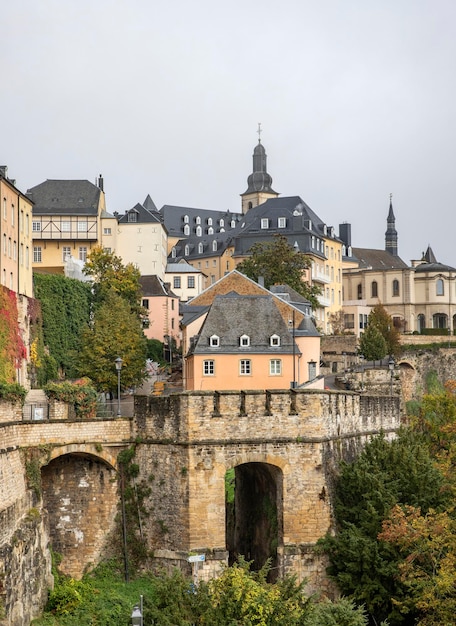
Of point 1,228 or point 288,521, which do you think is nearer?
point 288,521

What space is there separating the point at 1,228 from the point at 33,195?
132 feet

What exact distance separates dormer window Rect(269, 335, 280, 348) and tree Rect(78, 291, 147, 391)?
8576mm

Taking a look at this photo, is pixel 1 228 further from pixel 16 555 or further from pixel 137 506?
pixel 16 555

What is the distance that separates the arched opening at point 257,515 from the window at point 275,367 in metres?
19.0

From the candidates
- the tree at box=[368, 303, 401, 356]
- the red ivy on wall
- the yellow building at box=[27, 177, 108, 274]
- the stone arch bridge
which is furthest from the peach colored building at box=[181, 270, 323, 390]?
the yellow building at box=[27, 177, 108, 274]

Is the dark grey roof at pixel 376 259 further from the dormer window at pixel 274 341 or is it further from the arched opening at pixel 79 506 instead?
the arched opening at pixel 79 506

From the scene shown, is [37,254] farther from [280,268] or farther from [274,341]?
[274,341]

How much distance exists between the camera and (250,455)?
3522 cm

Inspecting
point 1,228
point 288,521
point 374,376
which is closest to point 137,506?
point 288,521

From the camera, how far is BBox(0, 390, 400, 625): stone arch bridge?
113ft

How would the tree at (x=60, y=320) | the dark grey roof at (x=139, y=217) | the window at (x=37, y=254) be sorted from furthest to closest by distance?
1. the dark grey roof at (x=139, y=217)
2. the window at (x=37, y=254)
3. the tree at (x=60, y=320)

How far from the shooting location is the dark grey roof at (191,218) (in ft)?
470

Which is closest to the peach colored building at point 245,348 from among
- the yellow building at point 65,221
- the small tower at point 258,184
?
the yellow building at point 65,221

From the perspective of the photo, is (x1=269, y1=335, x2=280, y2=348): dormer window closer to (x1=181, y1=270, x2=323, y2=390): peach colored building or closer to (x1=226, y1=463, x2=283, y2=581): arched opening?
(x1=181, y1=270, x2=323, y2=390): peach colored building
